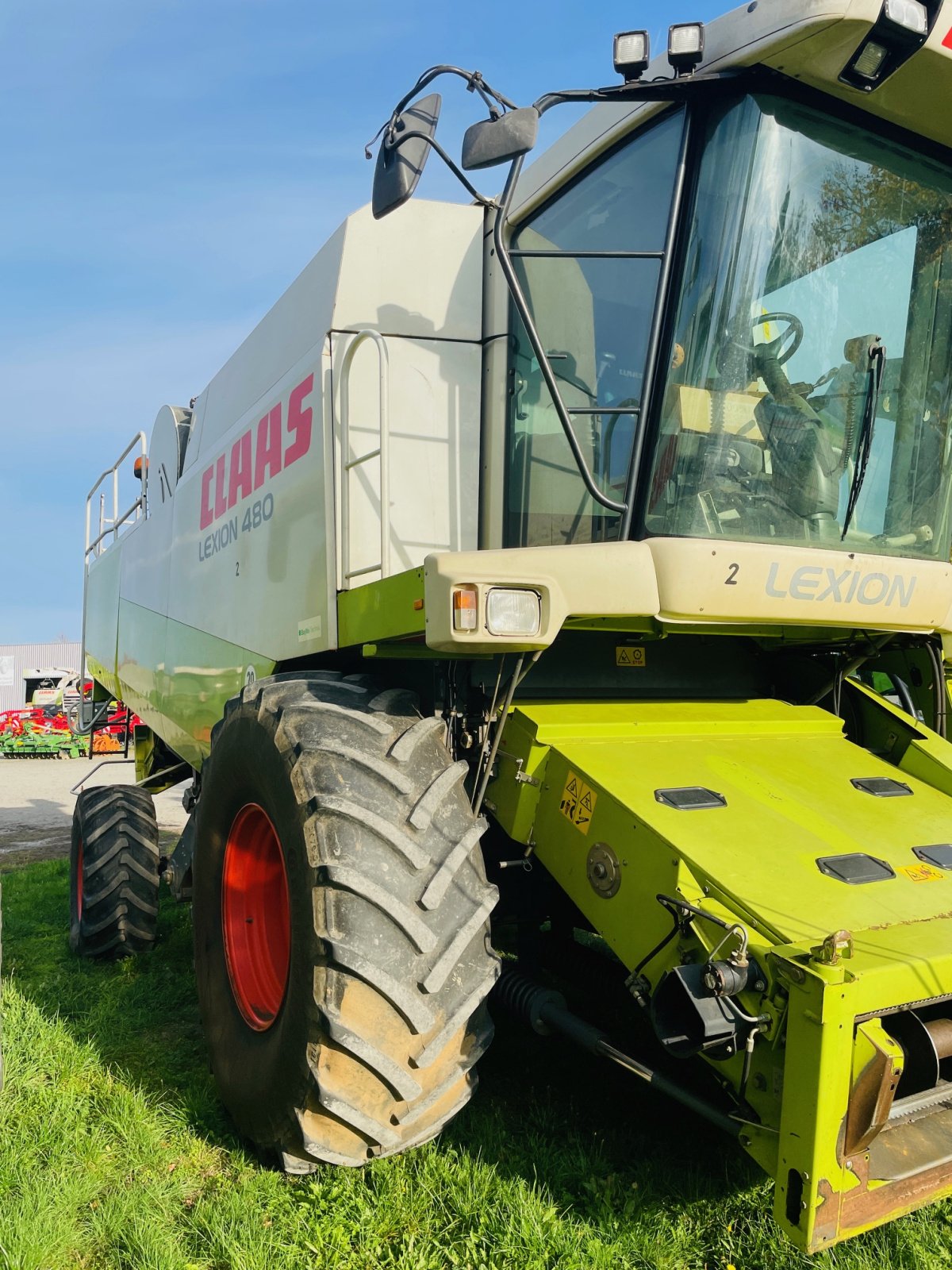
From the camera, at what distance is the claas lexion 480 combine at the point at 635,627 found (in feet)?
7.68

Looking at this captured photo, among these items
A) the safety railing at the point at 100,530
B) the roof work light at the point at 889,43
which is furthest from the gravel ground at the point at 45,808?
the roof work light at the point at 889,43

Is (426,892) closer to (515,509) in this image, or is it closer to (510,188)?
(515,509)

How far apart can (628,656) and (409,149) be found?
69.7 inches

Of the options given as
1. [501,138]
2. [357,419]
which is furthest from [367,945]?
[501,138]

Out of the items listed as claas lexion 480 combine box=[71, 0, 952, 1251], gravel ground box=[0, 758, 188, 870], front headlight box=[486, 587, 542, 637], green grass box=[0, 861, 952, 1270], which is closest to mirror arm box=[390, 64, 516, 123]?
claas lexion 480 combine box=[71, 0, 952, 1251]

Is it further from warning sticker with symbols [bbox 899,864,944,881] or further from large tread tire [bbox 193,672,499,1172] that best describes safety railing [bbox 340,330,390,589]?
warning sticker with symbols [bbox 899,864,944,881]

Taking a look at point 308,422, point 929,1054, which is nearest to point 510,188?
point 308,422

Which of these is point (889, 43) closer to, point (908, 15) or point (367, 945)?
point (908, 15)

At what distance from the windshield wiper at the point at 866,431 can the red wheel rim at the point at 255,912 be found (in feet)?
6.66

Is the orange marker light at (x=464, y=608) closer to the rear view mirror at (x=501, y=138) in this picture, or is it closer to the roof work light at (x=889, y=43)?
the rear view mirror at (x=501, y=138)

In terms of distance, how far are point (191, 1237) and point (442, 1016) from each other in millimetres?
813

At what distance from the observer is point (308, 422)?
3.57 meters

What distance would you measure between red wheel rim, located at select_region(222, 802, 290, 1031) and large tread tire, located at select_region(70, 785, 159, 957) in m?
1.89

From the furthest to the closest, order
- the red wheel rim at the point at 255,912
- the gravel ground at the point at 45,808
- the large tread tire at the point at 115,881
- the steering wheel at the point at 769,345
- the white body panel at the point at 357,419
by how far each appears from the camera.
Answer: the gravel ground at the point at 45,808, the large tread tire at the point at 115,881, the white body panel at the point at 357,419, the red wheel rim at the point at 255,912, the steering wheel at the point at 769,345
